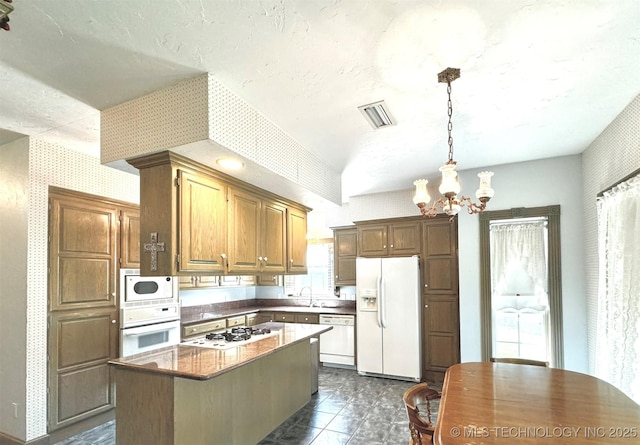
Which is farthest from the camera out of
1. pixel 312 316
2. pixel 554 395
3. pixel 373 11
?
pixel 312 316

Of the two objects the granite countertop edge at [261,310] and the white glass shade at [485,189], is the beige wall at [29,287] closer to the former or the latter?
the granite countertop edge at [261,310]

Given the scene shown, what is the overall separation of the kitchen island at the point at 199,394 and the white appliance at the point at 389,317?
1.89 metres

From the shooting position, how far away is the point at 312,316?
17.9 feet

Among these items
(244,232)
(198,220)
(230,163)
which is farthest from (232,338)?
(230,163)

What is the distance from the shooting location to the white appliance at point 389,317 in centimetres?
472

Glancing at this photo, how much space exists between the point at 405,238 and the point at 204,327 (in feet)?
9.89

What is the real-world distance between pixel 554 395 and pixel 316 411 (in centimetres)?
237

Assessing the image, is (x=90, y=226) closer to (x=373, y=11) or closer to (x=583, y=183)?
(x=373, y=11)

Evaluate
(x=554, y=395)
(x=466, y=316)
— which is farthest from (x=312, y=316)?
(x=554, y=395)

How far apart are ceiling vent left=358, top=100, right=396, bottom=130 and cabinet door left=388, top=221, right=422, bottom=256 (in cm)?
250

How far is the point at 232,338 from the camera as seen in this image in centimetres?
309

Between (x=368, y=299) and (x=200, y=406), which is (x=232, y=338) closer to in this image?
(x=200, y=406)

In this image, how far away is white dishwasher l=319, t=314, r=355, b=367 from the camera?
526 cm

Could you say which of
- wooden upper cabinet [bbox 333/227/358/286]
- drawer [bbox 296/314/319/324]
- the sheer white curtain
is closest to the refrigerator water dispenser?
wooden upper cabinet [bbox 333/227/358/286]
